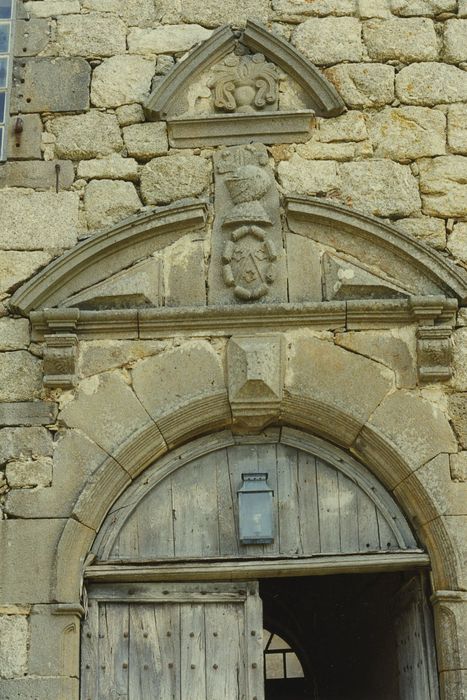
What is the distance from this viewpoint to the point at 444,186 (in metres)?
5.61

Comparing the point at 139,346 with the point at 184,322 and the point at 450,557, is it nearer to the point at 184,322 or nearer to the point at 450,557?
the point at 184,322

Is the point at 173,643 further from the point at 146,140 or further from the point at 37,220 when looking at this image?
the point at 146,140

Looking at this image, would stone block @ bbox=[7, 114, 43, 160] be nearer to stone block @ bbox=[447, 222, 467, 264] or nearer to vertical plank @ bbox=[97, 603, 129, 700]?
stone block @ bbox=[447, 222, 467, 264]

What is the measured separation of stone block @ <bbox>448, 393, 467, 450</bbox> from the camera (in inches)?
204

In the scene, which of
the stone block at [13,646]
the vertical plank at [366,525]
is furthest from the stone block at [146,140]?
the stone block at [13,646]

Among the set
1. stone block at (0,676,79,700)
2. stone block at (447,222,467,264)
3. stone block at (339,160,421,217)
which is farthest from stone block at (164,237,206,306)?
stone block at (0,676,79,700)

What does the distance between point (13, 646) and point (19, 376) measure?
128 cm

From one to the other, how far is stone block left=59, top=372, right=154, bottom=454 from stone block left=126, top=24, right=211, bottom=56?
185cm

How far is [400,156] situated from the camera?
5.66 m

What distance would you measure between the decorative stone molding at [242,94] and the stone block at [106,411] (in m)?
1.36

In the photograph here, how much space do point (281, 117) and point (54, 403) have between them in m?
1.90

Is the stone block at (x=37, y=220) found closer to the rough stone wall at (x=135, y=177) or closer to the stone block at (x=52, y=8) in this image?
the rough stone wall at (x=135, y=177)

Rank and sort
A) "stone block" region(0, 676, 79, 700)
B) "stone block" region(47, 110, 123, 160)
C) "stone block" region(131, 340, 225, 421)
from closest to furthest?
"stone block" region(0, 676, 79, 700) → "stone block" region(131, 340, 225, 421) → "stone block" region(47, 110, 123, 160)

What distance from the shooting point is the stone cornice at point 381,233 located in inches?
211
